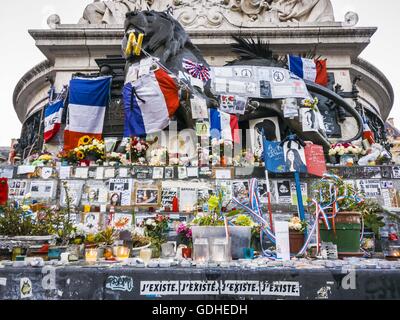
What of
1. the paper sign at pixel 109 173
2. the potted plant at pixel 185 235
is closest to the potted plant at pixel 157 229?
the potted plant at pixel 185 235

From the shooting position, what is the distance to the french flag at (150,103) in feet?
31.7

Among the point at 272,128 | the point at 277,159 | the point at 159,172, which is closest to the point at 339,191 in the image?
the point at 277,159

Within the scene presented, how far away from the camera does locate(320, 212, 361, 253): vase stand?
4.54m

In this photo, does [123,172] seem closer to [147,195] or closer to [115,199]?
[115,199]

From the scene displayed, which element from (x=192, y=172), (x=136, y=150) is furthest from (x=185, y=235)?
(x=136, y=150)

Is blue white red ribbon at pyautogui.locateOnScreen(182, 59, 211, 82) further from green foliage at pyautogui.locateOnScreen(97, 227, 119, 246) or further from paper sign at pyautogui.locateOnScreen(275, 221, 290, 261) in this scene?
paper sign at pyautogui.locateOnScreen(275, 221, 290, 261)

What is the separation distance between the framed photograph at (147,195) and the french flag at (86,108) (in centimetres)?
523

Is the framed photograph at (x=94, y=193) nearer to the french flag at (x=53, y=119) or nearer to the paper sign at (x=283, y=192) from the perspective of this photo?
the paper sign at (x=283, y=192)

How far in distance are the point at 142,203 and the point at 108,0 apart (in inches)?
468

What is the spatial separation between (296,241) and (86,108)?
8845 mm

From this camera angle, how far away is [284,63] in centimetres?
1235

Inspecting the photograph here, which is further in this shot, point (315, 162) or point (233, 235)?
point (315, 162)

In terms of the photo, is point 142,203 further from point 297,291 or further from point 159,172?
point 297,291

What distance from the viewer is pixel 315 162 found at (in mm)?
7039
